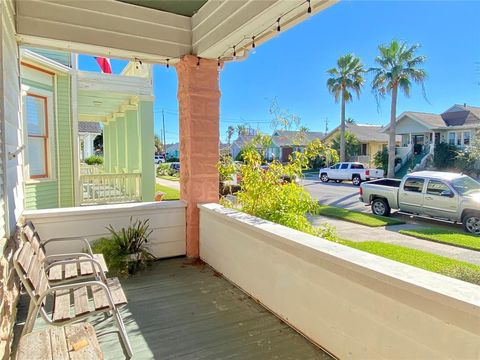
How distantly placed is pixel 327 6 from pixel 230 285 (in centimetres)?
297

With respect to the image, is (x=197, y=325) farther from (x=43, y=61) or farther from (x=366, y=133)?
(x=366, y=133)

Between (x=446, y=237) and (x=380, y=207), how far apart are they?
3602mm

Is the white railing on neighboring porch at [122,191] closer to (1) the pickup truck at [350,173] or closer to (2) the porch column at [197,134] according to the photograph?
(2) the porch column at [197,134]

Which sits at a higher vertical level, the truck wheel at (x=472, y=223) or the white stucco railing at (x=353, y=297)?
the white stucco railing at (x=353, y=297)

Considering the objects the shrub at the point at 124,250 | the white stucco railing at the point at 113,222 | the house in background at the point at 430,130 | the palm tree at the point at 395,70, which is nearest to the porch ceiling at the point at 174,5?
the white stucco railing at the point at 113,222

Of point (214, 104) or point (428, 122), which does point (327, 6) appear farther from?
point (428, 122)

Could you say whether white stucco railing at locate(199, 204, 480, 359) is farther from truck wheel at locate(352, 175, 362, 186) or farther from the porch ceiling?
truck wheel at locate(352, 175, 362, 186)

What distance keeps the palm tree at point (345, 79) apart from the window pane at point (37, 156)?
23.2 m

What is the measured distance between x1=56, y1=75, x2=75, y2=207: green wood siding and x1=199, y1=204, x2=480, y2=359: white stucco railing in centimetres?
517

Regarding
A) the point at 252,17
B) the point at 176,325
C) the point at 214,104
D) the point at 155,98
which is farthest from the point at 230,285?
the point at 155,98

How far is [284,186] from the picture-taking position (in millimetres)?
3701

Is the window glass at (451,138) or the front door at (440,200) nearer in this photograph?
the front door at (440,200)

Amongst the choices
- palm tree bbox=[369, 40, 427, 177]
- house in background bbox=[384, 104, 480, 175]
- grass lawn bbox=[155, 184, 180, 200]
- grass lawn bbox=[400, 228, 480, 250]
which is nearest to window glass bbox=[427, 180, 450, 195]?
grass lawn bbox=[400, 228, 480, 250]

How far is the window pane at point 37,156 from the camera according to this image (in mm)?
6182
